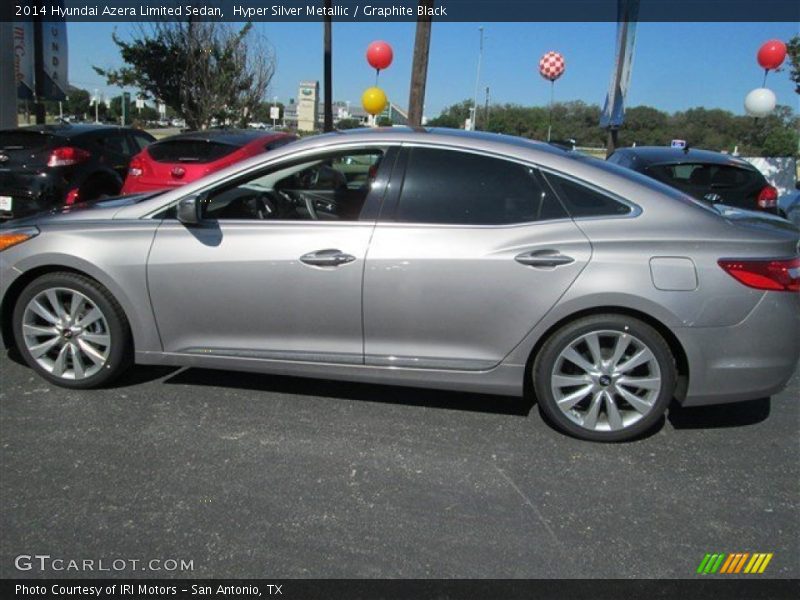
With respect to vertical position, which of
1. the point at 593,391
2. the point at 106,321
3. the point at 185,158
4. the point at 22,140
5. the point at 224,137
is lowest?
the point at 593,391

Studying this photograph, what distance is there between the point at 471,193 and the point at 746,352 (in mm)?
1599

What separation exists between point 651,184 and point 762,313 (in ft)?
2.91

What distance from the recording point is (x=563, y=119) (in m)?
34.0

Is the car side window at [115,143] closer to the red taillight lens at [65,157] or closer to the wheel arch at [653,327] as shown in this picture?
the red taillight lens at [65,157]

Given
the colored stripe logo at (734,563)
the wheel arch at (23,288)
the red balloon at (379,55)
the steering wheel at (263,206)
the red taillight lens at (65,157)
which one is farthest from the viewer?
the red balloon at (379,55)

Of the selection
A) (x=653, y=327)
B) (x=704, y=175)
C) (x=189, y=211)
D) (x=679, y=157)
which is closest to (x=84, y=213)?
(x=189, y=211)

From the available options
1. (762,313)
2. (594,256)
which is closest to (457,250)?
(594,256)

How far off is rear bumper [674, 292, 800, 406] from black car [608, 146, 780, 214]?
4195 millimetres

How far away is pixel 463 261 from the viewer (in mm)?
3322

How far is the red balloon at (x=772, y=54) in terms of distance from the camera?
13.7m

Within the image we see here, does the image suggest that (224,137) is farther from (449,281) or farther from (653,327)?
(653,327)

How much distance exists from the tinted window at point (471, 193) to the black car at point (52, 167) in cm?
576

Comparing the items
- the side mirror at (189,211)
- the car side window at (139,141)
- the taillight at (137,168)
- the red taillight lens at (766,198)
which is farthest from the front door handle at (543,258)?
the car side window at (139,141)
